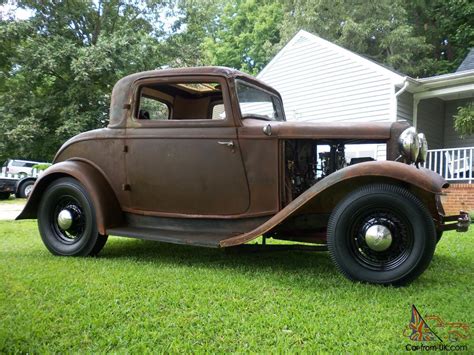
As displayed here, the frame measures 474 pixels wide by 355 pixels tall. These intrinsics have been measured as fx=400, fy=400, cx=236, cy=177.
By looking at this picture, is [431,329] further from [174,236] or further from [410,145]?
[174,236]

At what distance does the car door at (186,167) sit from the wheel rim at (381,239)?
101 centimetres

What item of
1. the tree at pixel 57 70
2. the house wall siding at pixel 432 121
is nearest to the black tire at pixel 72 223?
the house wall siding at pixel 432 121

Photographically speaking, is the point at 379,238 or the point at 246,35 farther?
the point at 246,35

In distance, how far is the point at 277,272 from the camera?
3.37 meters

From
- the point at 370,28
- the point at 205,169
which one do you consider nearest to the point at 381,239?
the point at 205,169

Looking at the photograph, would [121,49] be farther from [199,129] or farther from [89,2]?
[199,129]

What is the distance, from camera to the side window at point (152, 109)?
4016 mm

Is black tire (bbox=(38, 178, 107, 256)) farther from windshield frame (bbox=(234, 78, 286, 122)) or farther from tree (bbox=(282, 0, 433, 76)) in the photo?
tree (bbox=(282, 0, 433, 76))

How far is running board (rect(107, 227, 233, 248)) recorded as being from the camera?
3379 millimetres

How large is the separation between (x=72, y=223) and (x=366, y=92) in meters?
9.11

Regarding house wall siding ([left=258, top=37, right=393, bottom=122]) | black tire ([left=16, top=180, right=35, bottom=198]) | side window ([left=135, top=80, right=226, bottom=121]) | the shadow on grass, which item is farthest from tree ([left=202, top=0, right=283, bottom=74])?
the shadow on grass

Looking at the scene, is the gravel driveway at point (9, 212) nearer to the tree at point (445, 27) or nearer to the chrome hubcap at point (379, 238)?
the chrome hubcap at point (379, 238)

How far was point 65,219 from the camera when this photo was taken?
4.03 m

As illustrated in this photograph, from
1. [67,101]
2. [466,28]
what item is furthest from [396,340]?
[466,28]
